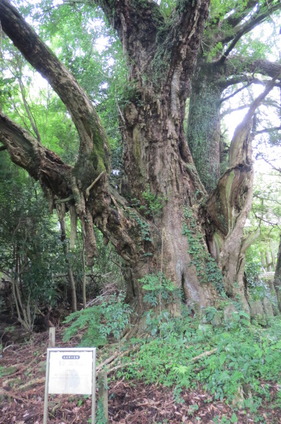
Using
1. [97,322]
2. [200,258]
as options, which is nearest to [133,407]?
[97,322]

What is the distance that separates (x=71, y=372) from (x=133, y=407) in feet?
3.03

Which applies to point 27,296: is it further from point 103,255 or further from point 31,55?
point 31,55

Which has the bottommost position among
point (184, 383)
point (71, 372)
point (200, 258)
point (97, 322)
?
point (184, 383)

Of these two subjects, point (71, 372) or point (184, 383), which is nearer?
point (71, 372)

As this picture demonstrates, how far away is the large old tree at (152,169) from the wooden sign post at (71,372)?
6.09ft

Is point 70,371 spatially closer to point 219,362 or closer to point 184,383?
point 184,383

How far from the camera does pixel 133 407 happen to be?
355 centimetres

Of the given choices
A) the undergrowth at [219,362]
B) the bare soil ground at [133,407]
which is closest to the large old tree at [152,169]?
the undergrowth at [219,362]

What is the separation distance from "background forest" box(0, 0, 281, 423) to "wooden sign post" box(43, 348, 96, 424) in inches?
35.1

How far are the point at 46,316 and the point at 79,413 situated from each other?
14.0 ft

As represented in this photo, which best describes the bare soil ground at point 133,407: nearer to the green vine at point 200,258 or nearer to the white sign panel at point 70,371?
the white sign panel at point 70,371

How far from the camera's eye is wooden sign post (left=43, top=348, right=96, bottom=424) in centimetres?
307

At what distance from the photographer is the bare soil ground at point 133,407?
3.24m

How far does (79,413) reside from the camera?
3.54m
